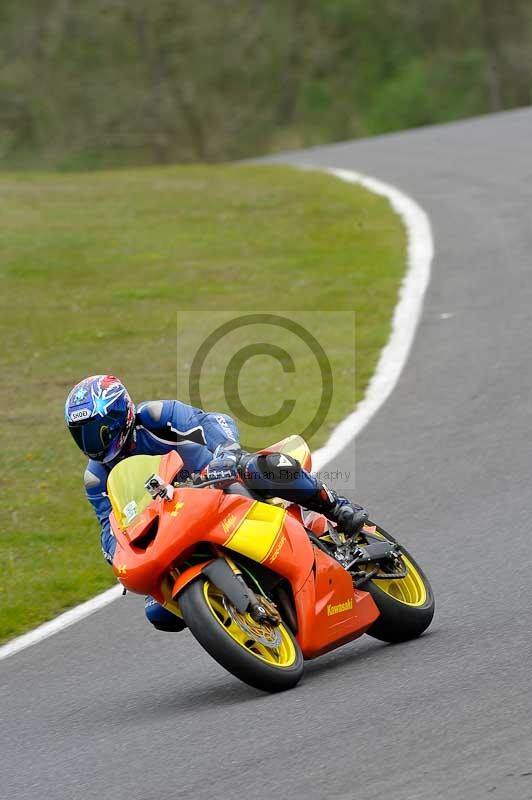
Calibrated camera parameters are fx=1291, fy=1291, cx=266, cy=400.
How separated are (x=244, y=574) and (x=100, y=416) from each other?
965mm

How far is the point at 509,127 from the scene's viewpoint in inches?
1045

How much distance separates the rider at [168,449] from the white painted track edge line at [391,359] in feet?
4.70

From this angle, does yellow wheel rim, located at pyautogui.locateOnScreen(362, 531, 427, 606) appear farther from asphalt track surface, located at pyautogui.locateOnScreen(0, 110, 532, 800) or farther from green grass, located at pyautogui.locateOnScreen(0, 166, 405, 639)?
green grass, located at pyautogui.locateOnScreen(0, 166, 405, 639)

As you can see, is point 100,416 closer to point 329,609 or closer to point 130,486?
point 130,486

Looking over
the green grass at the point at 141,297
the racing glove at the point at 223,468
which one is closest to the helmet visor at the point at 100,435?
the racing glove at the point at 223,468

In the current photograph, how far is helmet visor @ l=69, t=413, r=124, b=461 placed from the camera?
586 centimetres

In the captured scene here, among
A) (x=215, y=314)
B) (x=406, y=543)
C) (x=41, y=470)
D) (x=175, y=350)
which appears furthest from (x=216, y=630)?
(x=215, y=314)

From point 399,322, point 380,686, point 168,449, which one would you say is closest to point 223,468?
point 168,449

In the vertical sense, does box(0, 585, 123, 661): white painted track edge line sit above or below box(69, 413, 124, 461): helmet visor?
below

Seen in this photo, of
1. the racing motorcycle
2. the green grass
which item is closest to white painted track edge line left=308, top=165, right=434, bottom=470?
the green grass

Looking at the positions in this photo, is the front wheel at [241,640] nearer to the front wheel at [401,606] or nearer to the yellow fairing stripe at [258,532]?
the yellow fairing stripe at [258,532]

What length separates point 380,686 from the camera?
17.5 ft

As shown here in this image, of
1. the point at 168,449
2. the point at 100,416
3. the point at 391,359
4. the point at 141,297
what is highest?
the point at 100,416

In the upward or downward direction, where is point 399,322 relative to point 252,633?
downward
